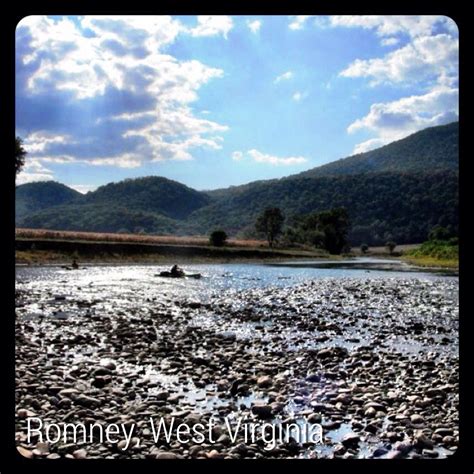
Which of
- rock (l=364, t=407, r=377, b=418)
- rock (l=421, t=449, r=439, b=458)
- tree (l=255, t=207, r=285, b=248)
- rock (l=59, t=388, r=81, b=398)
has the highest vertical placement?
tree (l=255, t=207, r=285, b=248)

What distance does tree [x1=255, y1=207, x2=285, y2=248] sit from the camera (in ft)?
92.4

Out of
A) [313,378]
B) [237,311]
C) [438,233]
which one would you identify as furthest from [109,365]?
[438,233]

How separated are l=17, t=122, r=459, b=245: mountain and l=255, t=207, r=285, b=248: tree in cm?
47

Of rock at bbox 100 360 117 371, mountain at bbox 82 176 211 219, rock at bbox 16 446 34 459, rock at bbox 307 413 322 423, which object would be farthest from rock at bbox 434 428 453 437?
mountain at bbox 82 176 211 219

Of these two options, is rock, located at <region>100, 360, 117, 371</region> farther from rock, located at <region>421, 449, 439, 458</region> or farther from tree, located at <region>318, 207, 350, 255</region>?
tree, located at <region>318, 207, 350, 255</region>

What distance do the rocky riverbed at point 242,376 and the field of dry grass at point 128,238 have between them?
52.2 ft

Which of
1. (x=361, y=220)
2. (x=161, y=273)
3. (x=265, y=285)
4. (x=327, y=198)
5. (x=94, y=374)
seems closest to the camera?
(x=94, y=374)
